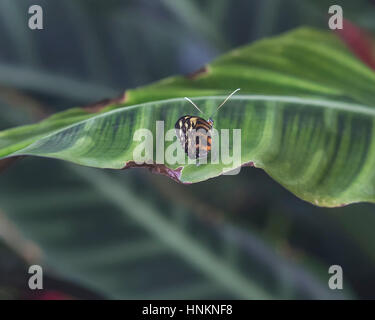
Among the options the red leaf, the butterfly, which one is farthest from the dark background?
the butterfly

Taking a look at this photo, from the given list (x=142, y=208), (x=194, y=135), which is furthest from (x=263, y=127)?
(x=142, y=208)

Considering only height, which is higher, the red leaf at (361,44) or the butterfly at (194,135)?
the red leaf at (361,44)

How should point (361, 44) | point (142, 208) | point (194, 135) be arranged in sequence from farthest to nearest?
1. point (142, 208)
2. point (361, 44)
3. point (194, 135)

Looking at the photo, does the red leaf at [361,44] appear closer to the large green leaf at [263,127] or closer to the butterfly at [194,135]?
the large green leaf at [263,127]

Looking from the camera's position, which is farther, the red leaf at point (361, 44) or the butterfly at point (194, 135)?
the red leaf at point (361, 44)

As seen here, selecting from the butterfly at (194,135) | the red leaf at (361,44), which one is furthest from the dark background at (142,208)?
the butterfly at (194,135)

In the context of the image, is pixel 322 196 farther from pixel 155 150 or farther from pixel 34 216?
pixel 34 216

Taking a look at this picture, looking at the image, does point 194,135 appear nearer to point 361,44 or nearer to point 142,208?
point 361,44

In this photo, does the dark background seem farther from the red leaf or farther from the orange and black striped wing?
the orange and black striped wing
